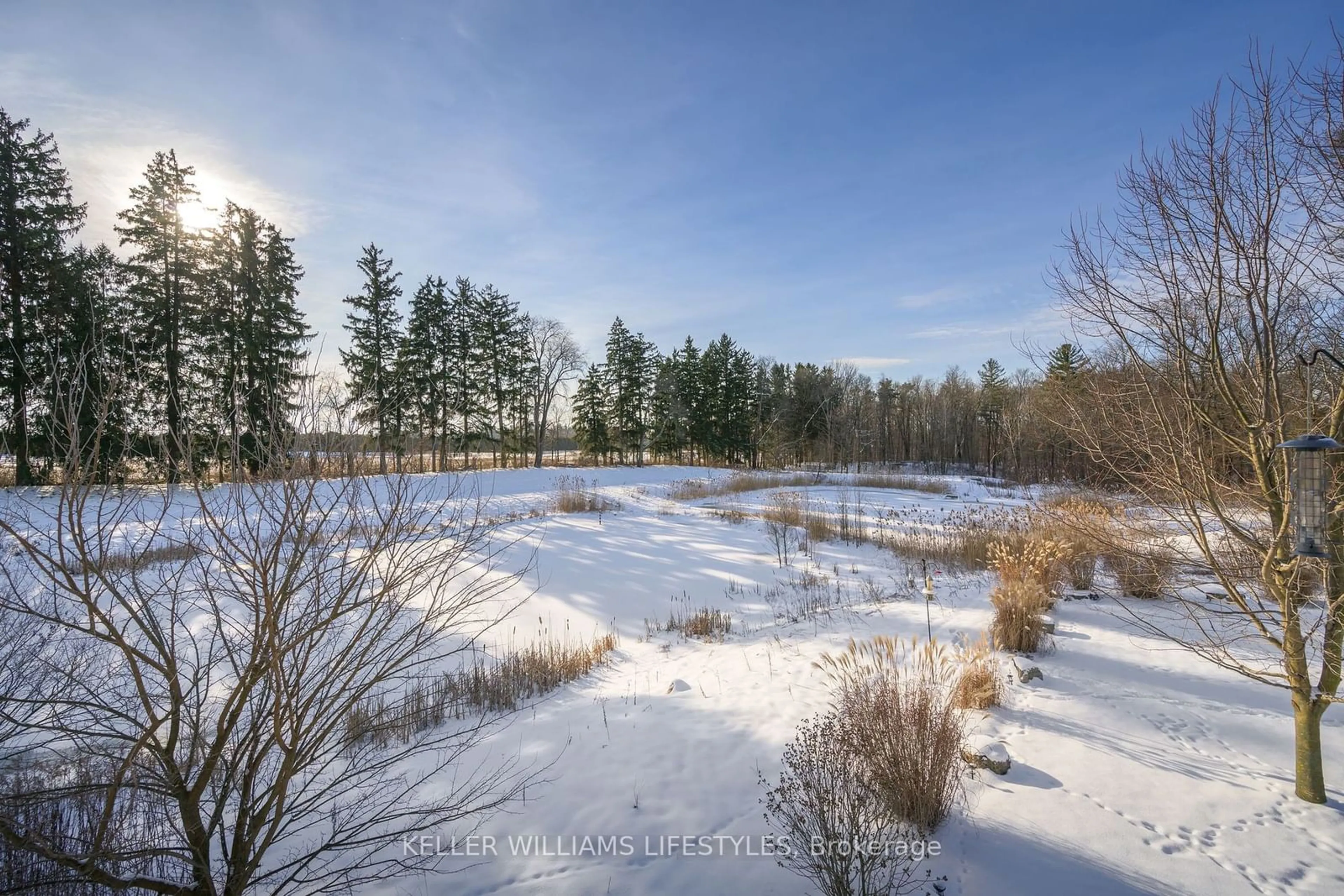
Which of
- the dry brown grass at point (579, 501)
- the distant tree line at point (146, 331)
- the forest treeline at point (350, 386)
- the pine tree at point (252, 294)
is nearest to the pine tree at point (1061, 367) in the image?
the forest treeline at point (350, 386)

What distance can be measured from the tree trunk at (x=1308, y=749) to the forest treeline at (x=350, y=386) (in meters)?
2.20

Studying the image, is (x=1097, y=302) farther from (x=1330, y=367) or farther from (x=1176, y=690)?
(x=1176, y=690)

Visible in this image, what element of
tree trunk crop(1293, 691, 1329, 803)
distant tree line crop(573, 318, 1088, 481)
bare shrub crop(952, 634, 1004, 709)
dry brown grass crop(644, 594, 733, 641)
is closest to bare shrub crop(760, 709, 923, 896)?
bare shrub crop(952, 634, 1004, 709)

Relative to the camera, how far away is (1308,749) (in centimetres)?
332

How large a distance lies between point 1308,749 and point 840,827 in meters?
2.99

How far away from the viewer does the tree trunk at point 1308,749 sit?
10.7 feet

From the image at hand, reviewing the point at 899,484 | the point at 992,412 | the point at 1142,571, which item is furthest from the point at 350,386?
the point at 992,412

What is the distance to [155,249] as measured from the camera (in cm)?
1875

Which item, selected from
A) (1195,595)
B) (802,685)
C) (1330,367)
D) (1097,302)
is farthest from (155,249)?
(1195,595)

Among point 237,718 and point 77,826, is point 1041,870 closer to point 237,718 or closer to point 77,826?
point 237,718

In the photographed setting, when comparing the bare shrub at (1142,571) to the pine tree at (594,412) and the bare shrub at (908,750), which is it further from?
the pine tree at (594,412)

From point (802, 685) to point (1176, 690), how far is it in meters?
3.27

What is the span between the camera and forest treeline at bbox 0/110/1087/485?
9.21 feet

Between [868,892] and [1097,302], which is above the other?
[1097,302]
